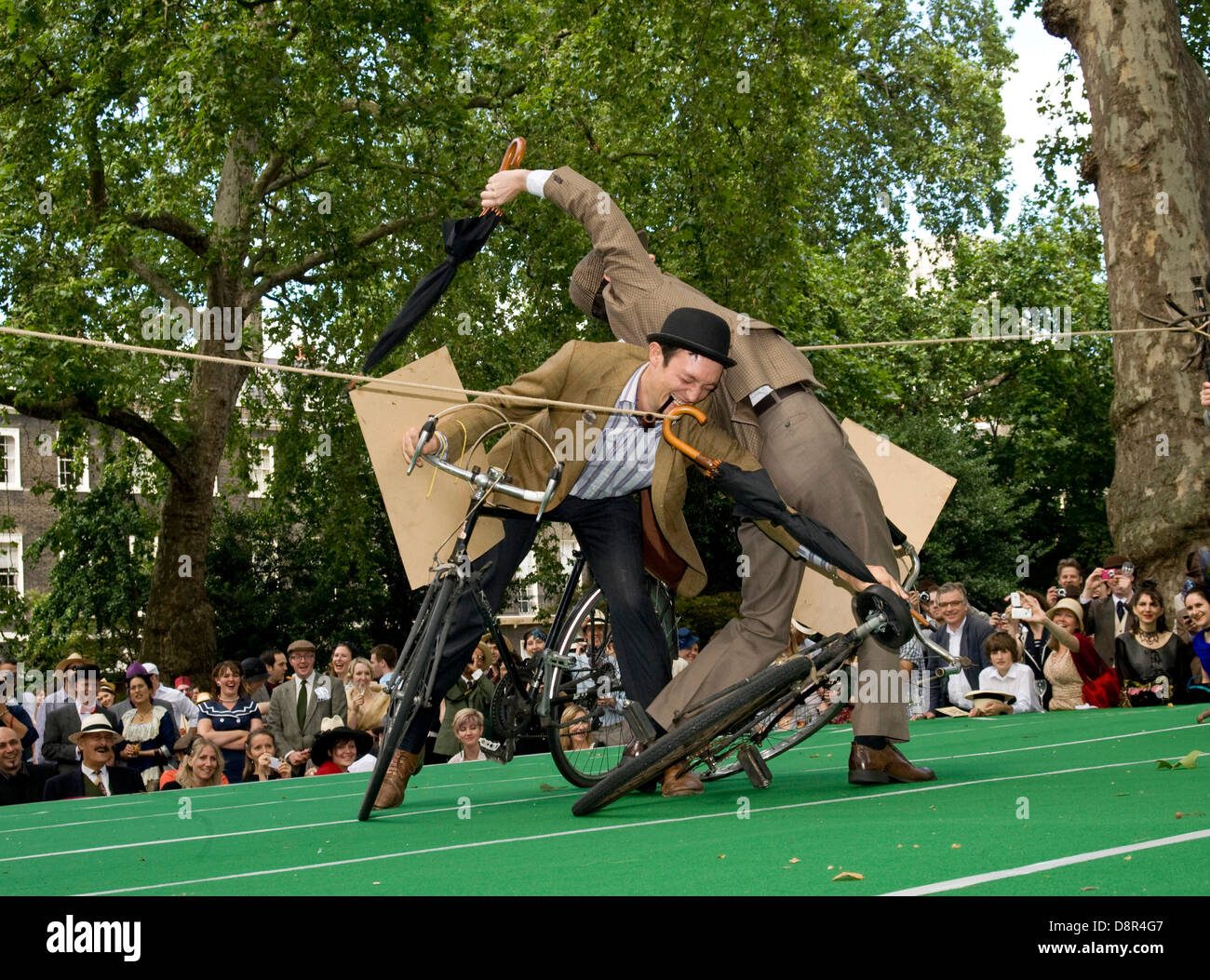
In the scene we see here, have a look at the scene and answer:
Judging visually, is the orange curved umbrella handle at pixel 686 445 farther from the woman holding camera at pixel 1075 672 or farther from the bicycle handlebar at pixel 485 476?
the woman holding camera at pixel 1075 672

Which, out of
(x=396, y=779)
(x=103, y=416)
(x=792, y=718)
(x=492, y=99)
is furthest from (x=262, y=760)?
(x=492, y=99)

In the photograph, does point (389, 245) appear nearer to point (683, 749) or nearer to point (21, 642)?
point (21, 642)

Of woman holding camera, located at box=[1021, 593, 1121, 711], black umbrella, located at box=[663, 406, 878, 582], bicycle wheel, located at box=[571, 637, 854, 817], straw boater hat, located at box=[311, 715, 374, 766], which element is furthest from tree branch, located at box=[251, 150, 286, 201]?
bicycle wheel, located at box=[571, 637, 854, 817]

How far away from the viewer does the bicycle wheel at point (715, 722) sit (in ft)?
17.8

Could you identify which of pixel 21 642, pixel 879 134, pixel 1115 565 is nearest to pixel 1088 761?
pixel 1115 565

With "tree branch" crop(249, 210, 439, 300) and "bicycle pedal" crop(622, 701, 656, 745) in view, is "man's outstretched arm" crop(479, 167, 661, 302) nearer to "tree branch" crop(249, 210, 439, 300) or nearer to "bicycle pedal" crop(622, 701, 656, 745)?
"bicycle pedal" crop(622, 701, 656, 745)

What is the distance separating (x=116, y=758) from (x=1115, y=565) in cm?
948

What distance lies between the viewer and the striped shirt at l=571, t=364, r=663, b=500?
22.1ft

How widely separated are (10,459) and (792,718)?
143 feet

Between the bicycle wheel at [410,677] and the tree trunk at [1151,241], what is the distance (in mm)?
10841

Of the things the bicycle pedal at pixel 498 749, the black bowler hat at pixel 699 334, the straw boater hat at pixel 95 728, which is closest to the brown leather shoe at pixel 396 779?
the bicycle pedal at pixel 498 749

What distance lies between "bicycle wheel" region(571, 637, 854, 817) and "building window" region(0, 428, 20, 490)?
1715 inches

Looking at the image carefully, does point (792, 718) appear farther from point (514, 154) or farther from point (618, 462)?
point (514, 154)
